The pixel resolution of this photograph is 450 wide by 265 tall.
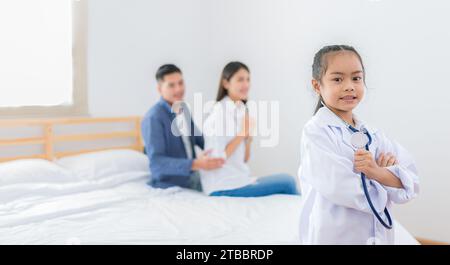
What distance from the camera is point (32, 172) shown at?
1.55 m

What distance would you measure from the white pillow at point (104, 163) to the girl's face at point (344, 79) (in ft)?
4.03

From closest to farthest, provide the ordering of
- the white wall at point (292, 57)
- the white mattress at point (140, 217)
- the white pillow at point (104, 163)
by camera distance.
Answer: the white mattress at point (140, 217)
the white wall at point (292, 57)
the white pillow at point (104, 163)

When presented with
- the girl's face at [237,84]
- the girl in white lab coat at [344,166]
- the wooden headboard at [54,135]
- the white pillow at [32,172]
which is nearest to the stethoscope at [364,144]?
the girl in white lab coat at [344,166]

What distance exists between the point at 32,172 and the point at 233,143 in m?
0.74

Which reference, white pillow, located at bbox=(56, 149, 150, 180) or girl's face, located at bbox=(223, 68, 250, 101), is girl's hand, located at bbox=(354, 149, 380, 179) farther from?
white pillow, located at bbox=(56, 149, 150, 180)

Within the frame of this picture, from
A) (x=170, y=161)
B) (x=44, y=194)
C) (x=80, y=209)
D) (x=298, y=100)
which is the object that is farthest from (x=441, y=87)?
(x=44, y=194)

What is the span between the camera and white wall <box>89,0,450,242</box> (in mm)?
1182

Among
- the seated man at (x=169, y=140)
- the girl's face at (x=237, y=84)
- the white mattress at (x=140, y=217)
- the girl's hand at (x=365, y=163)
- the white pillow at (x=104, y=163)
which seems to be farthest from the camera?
the white pillow at (x=104, y=163)

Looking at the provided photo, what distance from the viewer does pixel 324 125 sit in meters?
0.71

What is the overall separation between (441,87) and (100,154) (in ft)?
4.30

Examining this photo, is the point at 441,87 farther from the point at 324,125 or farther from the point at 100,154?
the point at 100,154

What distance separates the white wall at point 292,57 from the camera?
3.88 feet

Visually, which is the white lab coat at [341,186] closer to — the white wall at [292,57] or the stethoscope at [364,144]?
the stethoscope at [364,144]

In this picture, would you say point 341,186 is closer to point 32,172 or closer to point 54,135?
point 32,172
